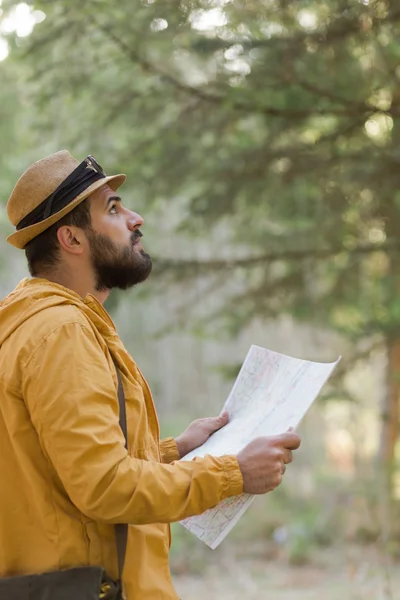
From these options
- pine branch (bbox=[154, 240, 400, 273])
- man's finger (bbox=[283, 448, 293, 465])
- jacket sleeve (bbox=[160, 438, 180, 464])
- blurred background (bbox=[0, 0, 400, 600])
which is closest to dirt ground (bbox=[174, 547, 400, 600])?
blurred background (bbox=[0, 0, 400, 600])

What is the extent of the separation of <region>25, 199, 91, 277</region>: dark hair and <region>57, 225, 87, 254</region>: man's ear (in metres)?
0.01

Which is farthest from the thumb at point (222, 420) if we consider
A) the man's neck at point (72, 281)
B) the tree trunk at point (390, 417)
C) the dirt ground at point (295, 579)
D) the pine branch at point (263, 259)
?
the dirt ground at point (295, 579)

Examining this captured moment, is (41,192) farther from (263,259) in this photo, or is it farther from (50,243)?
(263,259)

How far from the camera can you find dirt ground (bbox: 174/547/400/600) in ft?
28.3

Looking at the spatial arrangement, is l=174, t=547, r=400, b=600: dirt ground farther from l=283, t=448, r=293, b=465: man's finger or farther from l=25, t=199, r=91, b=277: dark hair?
l=25, t=199, r=91, b=277: dark hair

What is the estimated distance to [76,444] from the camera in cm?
183

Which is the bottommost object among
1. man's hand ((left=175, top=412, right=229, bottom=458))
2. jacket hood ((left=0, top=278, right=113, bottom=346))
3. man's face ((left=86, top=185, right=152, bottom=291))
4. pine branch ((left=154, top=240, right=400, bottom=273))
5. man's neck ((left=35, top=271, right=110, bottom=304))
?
man's hand ((left=175, top=412, right=229, bottom=458))

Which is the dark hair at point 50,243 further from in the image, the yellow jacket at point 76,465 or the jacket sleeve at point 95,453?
the jacket sleeve at point 95,453

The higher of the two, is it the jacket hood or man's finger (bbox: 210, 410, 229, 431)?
the jacket hood

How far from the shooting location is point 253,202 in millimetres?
7148

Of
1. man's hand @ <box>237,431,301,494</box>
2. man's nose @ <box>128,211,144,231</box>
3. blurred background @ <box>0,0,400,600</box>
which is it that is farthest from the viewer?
blurred background @ <box>0,0,400,600</box>

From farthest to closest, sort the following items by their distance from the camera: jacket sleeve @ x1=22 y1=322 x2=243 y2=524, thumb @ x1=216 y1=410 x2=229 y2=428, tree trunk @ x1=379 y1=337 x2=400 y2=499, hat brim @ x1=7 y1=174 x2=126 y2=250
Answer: tree trunk @ x1=379 y1=337 x2=400 y2=499
thumb @ x1=216 y1=410 x2=229 y2=428
hat brim @ x1=7 y1=174 x2=126 y2=250
jacket sleeve @ x1=22 y1=322 x2=243 y2=524

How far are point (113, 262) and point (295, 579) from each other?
833cm

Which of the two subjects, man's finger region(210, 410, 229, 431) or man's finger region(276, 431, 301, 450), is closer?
man's finger region(276, 431, 301, 450)
